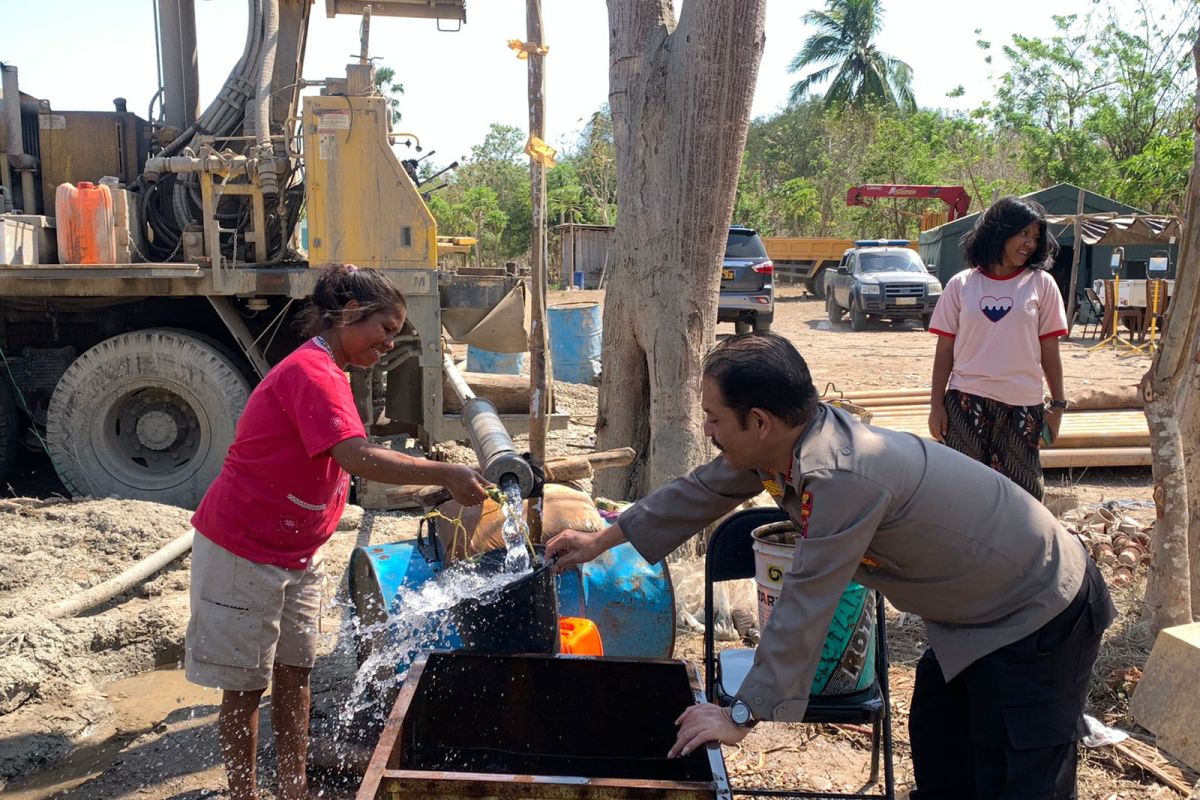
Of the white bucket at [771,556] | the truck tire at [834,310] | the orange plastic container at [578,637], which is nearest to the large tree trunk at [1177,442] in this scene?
the white bucket at [771,556]

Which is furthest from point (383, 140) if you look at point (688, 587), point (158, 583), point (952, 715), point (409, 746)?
point (952, 715)

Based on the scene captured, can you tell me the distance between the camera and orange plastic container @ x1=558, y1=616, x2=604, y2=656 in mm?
3164

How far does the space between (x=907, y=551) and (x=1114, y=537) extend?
4.12 meters

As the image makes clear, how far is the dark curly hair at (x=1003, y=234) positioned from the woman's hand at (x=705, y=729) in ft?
8.46

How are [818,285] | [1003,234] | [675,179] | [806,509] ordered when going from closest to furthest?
[806,509] < [1003,234] < [675,179] < [818,285]

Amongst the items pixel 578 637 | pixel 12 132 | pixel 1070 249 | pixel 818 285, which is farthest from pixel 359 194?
pixel 818 285

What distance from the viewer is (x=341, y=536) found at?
595 centimetres

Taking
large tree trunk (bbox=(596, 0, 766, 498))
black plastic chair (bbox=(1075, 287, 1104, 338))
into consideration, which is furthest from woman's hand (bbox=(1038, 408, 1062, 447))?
black plastic chair (bbox=(1075, 287, 1104, 338))

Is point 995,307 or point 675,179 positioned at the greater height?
point 675,179

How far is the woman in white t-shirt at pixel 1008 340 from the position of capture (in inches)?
156

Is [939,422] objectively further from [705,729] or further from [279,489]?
[279,489]

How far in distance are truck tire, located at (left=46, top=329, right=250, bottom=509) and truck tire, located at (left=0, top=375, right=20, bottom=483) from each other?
0.60 m

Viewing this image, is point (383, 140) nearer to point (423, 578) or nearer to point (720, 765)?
point (423, 578)

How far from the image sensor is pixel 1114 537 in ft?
18.0
